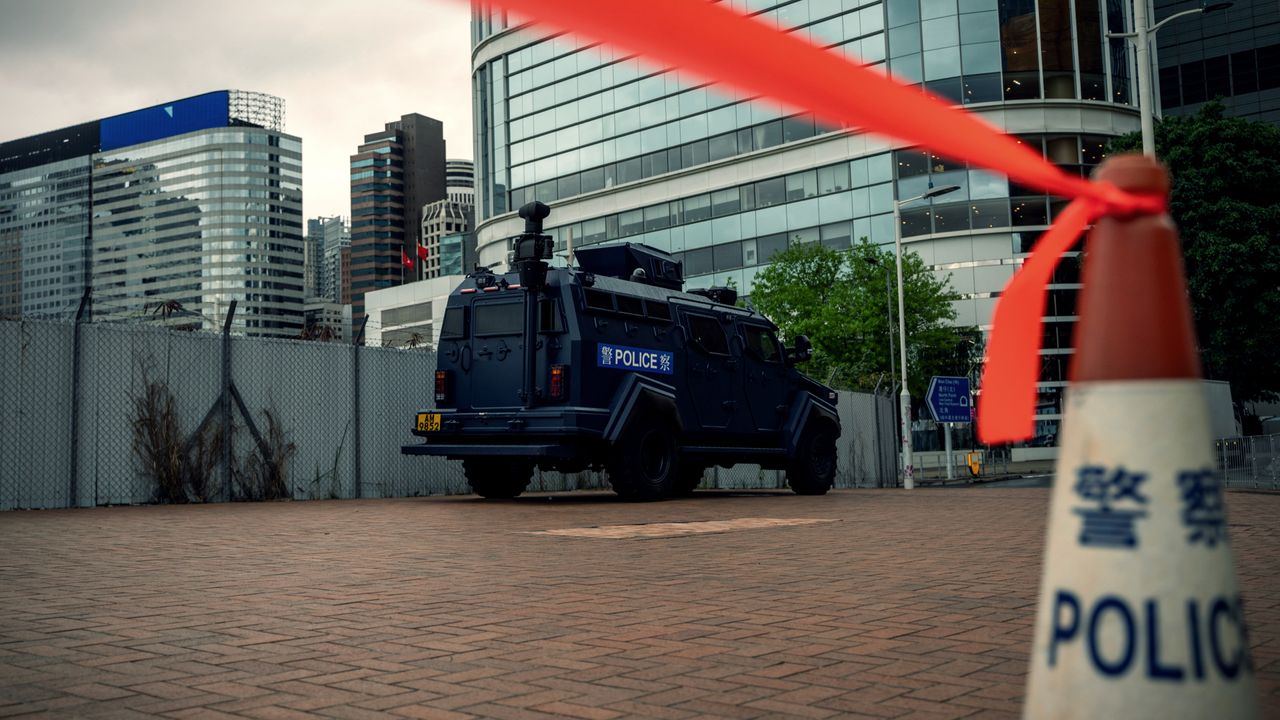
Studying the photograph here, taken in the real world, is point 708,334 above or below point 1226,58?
below

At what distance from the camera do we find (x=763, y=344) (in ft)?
58.6

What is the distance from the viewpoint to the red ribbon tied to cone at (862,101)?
1431mm

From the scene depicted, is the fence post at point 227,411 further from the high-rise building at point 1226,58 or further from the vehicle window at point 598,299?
the high-rise building at point 1226,58

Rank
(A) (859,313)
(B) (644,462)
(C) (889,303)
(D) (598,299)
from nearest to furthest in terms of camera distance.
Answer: (D) (598,299), (B) (644,462), (C) (889,303), (A) (859,313)

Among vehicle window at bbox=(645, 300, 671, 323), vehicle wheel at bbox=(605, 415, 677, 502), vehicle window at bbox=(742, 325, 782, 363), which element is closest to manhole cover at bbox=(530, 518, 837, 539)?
vehicle wheel at bbox=(605, 415, 677, 502)

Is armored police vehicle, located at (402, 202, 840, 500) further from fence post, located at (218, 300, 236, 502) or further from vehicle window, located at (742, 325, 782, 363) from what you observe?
fence post, located at (218, 300, 236, 502)

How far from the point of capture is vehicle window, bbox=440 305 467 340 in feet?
49.7

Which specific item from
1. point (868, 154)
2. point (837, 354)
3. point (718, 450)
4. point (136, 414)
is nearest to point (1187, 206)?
point (837, 354)

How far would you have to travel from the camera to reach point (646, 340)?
1540 centimetres

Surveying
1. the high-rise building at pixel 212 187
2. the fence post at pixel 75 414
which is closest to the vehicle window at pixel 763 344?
the fence post at pixel 75 414

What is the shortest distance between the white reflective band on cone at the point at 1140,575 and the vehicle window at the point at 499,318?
1286 cm

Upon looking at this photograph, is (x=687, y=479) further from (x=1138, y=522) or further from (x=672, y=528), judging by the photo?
(x=1138, y=522)

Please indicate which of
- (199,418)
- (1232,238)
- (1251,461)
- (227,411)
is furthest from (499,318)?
(1232,238)

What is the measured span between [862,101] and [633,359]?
1328cm
